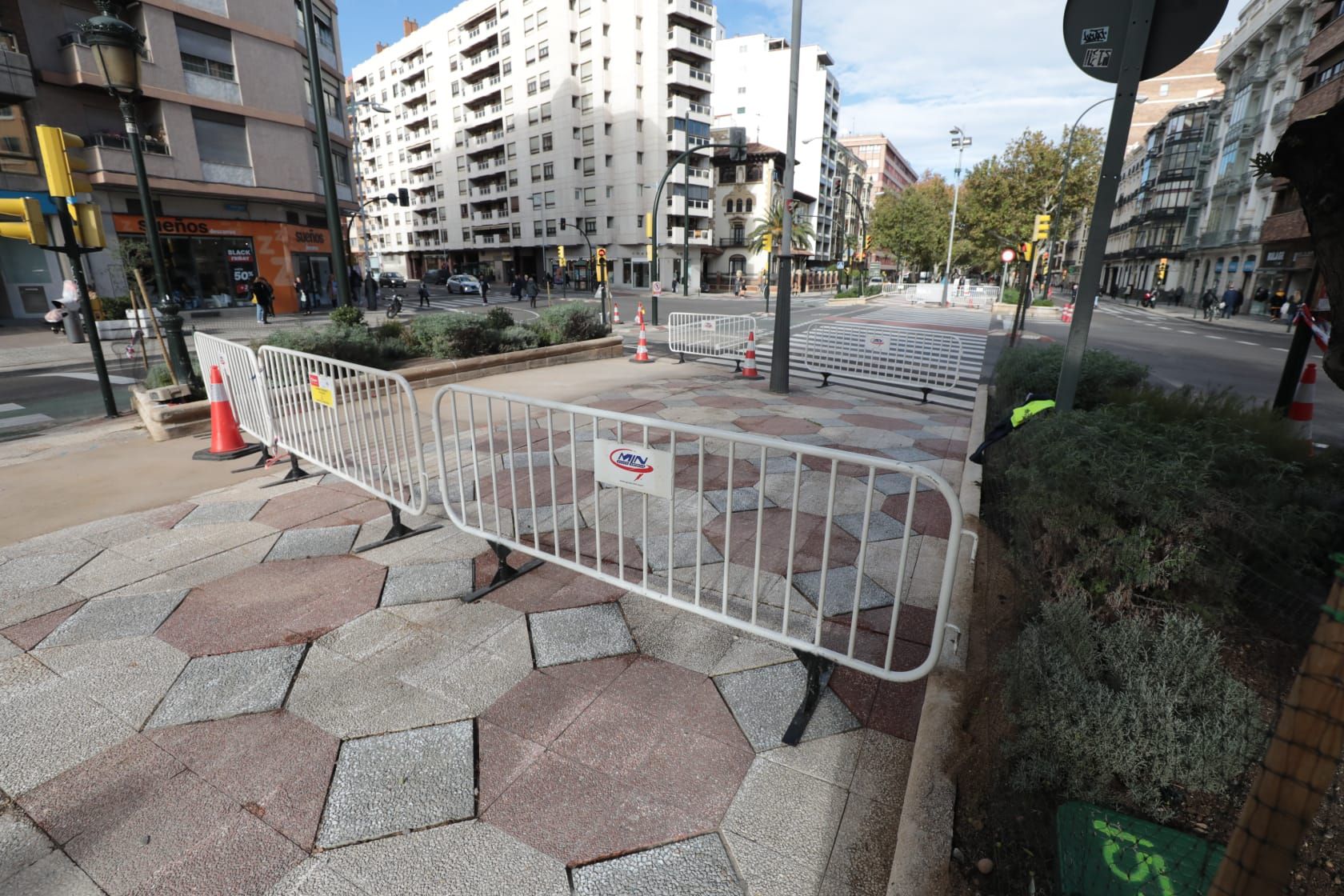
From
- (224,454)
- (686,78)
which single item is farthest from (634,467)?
(686,78)

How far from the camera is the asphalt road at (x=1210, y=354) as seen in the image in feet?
36.3

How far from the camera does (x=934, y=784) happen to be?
2.23 meters

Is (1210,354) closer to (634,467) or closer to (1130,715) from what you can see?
(1130,715)

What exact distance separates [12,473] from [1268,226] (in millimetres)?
48001

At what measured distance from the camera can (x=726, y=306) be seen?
3847 cm

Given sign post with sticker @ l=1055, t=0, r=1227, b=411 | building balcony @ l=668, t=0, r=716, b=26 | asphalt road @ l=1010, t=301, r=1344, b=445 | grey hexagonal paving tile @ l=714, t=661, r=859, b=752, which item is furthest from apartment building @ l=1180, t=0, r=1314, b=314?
grey hexagonal paving tile @ l=714, t=661, r=859, b=752

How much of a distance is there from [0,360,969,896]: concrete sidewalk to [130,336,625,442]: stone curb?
2.87 m

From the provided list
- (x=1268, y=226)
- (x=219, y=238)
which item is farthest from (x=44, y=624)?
(x=1268, y=226)

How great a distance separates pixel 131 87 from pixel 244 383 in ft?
13.3

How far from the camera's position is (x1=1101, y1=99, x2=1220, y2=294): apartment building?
50.5 m

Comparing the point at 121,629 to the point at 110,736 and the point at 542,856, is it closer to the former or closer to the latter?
the point at 110,736

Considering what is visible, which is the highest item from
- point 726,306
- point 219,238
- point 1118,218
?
point 1118,218

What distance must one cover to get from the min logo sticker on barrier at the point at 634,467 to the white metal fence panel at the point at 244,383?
4134 mm

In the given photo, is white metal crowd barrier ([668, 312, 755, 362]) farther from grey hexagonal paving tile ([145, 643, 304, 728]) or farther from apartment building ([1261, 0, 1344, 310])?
apartment building ([1261, 0, 1344, 310])
